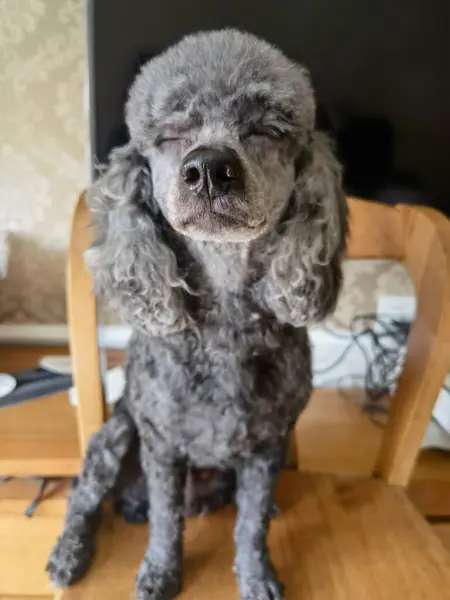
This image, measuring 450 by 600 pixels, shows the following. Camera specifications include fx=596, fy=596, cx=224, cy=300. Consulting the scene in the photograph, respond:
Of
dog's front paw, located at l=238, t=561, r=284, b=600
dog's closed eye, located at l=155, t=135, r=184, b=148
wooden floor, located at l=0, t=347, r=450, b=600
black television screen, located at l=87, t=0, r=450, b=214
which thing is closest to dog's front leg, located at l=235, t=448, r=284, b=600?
dog's front paw, located at l=238, t=561, r=284, b=600

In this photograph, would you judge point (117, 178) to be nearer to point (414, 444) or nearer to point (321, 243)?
point (321, 243)

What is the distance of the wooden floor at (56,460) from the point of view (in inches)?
34.7

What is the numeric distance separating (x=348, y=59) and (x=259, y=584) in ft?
2.54

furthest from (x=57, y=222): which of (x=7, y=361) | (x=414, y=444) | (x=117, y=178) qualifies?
(x=414, y=444)

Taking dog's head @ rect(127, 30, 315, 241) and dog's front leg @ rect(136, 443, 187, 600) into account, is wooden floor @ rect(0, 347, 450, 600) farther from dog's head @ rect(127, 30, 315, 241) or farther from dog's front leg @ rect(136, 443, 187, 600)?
dog's head @ rect(127, 30, 315, 241)

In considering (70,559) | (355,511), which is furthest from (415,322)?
(70,559)

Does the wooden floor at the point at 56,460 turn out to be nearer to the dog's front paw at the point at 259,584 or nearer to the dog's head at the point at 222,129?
the dog's front paw at the point at 259,584

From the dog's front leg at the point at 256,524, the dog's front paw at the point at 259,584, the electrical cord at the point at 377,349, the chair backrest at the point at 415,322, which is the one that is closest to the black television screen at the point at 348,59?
the chair backrest at the point at 415,322

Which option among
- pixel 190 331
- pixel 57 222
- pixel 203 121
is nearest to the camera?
pixel 203 121

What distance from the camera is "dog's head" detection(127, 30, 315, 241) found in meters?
0.57

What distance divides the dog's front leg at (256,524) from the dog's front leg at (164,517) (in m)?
0.08

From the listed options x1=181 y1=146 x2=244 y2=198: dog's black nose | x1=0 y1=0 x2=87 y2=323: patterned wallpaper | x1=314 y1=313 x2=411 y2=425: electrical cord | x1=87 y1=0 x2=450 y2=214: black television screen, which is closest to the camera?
x1=181 y1=146 x2=244 y2=198: dog's black nose

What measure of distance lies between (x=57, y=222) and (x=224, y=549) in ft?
2.39

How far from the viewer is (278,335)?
724 mm
